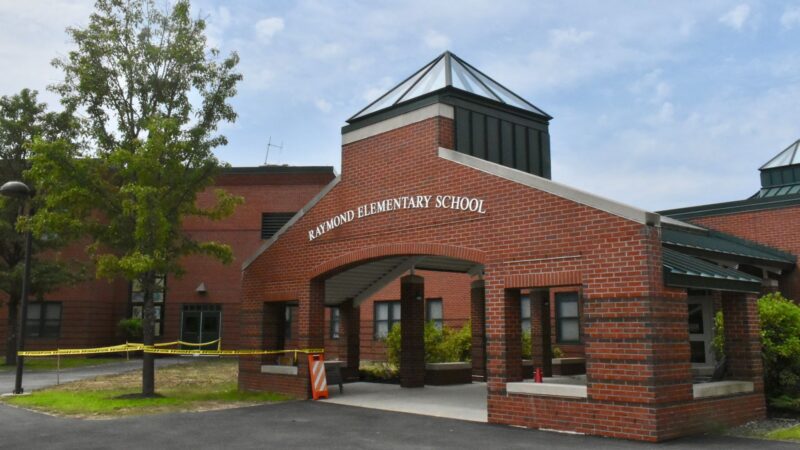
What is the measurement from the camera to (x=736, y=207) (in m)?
21.3

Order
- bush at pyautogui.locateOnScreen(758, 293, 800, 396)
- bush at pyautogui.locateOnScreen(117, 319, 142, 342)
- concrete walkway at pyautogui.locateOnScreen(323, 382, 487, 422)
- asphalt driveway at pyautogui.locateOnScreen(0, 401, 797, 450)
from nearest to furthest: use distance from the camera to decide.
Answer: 1. asphalt driveway at pyautogui.locateOnScreen(0, 401, 797, 450)
2. bush at pyautogui.locateOnScreen(758, 293, 800, 396)
3. concrete walkway at pyautogui.locateOnScreen(323, 382, 487, 422)
4. bush at pyautogui.locateOnScreen(117, 319, 142, 342)

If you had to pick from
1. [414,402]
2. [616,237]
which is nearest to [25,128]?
[414,402]

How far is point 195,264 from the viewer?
37.6 meters

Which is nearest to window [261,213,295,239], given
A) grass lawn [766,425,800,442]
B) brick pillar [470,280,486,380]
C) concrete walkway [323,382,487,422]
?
brick pillar [470,280,486,380]

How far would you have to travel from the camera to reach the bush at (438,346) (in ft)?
70.3

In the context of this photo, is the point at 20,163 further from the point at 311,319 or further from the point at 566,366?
the point at 566,366

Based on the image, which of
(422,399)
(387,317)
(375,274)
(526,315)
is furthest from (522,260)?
(387,317)

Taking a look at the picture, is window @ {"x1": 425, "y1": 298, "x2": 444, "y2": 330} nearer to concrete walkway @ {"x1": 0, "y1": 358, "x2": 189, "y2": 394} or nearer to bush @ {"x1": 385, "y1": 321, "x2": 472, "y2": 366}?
bush @ {"x1": 385, "y1": 321, "x2": 472, "y2": 366}

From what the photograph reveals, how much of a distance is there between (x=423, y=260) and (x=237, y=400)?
6.30 metres

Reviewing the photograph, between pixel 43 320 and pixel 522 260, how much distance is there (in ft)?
103

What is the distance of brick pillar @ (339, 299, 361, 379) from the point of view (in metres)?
20.7

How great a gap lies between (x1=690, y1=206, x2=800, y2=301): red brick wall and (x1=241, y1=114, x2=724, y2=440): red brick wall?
10.2 metres

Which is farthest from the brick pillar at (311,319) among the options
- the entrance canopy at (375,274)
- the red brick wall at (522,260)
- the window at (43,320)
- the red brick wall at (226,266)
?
the window at (43,320)

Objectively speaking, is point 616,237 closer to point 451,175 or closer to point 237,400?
point 451,175
